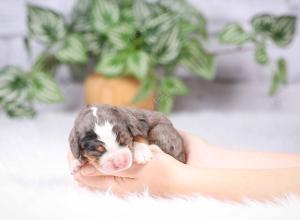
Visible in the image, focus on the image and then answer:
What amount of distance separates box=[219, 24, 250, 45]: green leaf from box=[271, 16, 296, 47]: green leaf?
0.12 metres

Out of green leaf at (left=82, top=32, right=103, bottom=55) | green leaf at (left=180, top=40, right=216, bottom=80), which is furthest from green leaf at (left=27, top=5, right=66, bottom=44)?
green leaf at (left=180, top=40, right=216, bottom=80)

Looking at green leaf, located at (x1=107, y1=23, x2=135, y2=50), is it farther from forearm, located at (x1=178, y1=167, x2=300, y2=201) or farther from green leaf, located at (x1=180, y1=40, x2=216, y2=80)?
forearm, located at (x1=178, y1=167, x2=300, y2=201)

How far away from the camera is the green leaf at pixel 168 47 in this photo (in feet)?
5.88

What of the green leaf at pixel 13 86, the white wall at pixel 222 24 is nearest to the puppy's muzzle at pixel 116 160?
the green leaf at pixel 13 86

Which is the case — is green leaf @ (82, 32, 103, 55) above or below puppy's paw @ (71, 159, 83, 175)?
above

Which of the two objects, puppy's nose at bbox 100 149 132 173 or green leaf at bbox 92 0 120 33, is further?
green leaf at bbox 92 0 120 33

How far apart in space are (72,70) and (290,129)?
95 cm

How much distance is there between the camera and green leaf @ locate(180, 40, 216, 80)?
1941 mm

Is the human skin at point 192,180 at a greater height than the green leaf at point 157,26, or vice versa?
the green leaf at point 157,26

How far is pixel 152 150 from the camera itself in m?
0.98

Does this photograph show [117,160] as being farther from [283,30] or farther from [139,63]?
[283,30]

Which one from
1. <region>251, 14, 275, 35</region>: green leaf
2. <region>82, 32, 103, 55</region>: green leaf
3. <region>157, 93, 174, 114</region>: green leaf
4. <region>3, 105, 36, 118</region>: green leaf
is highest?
<region>251, 14, 275, 35</region>: green leaf

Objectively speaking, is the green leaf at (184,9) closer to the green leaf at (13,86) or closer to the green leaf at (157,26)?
the green leaf at (157,26)

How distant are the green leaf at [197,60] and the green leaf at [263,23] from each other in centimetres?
21
